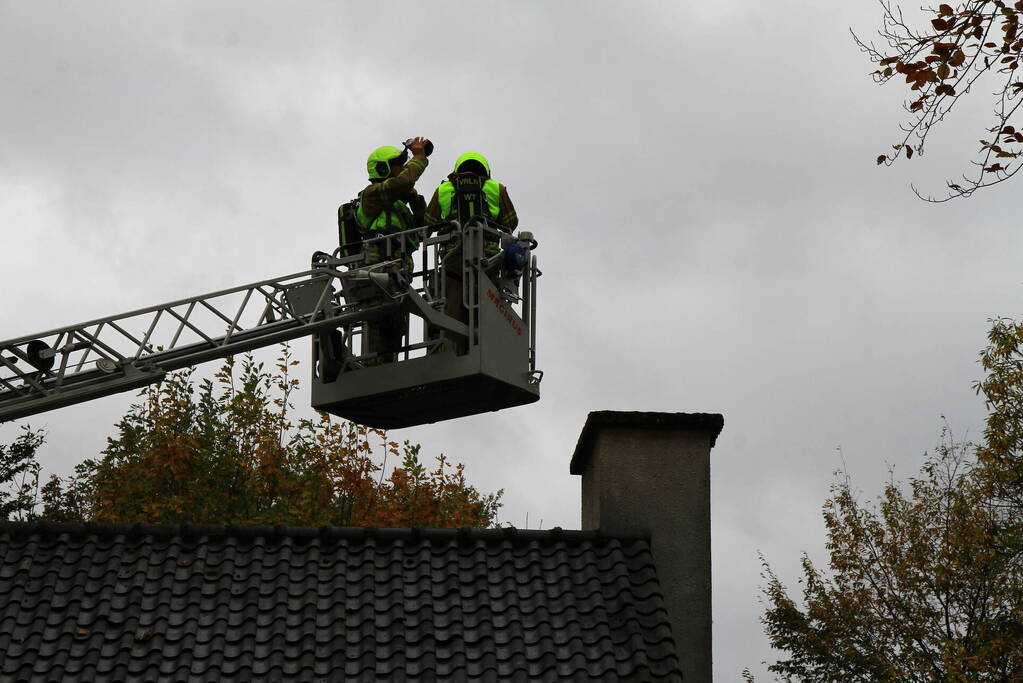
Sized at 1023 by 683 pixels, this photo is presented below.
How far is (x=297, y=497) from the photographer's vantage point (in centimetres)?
3331

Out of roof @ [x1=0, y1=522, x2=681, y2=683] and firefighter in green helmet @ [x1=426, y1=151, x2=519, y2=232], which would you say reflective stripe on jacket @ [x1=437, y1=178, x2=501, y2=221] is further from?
roof @ [x1=0, y1=522, x2=681, y2=683]

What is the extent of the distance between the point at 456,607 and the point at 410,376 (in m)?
4.22

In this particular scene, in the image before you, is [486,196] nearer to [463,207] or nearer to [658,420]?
[463,207]

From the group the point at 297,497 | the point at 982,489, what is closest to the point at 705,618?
the point at 982,489

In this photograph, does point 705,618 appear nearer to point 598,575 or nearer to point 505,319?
point 598,575

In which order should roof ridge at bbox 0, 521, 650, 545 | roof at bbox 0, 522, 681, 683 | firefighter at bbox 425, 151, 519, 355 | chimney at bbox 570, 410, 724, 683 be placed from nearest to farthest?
roof at bbox 0, 522, 681, 683, roof ridge at bbox 0, 521, 650, 545, chimney at bbox 570, 410, 724, 683, firefighter at bbox 425, 151, 519, 355

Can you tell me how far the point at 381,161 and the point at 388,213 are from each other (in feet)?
1.99

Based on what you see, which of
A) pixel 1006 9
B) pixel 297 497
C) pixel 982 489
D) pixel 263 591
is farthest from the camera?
pixel 297 497

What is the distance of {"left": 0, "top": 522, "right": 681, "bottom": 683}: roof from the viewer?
10781 mm

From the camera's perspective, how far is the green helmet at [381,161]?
1595cm

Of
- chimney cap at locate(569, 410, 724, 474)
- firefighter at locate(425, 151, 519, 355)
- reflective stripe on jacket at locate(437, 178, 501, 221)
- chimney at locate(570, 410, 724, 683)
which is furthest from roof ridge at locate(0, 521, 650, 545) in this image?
reflective stripe on jacket at locate(437, 178, 501, 221)

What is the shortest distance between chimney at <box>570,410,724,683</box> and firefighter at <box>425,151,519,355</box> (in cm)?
282

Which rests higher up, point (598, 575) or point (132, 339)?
point (132, 339)

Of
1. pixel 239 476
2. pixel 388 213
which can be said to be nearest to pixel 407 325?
pixel 388 213
